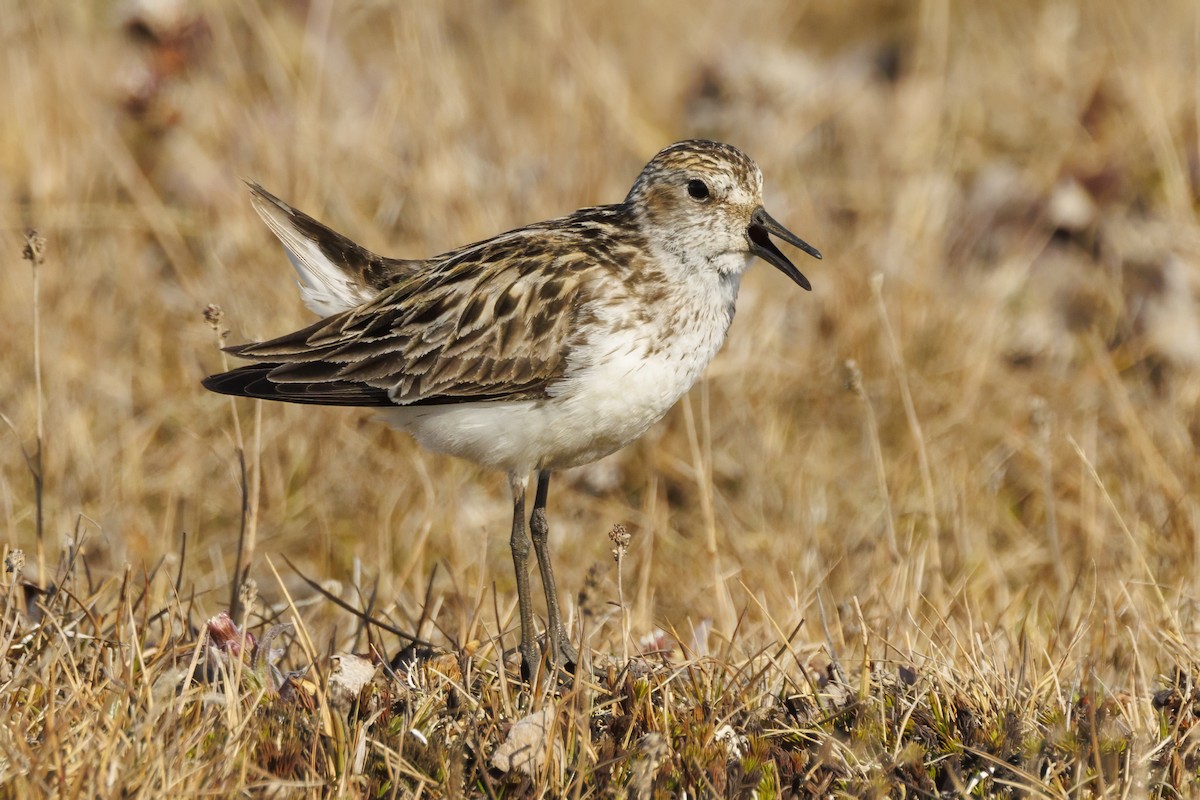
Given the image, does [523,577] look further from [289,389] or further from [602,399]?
[289,389]

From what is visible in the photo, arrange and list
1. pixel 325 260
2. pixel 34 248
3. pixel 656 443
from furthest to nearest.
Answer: pixel 656 443, pixel 325 260, pixel 34 248

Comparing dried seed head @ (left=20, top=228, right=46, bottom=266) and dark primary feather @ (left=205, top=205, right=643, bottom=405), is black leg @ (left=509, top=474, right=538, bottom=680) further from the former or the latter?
dried seed head @ (left=20, top=228, right=46, bottom=266)

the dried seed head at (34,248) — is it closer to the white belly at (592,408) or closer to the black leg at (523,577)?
the white belly at (592,408)

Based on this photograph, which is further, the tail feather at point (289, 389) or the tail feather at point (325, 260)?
the tail feather at point (325, 260)

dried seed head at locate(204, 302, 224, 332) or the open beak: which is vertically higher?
the open beak

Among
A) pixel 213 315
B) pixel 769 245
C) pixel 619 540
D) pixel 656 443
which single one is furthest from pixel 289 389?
pixel 656 443

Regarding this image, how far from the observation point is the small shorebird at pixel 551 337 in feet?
17.2

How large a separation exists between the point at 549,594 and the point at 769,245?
5.24ft

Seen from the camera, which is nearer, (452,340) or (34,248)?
(34,248)

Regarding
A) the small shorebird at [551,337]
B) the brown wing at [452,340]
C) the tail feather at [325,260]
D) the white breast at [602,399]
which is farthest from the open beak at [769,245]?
the tail feather at [325,260]

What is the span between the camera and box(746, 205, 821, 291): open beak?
5.42 m

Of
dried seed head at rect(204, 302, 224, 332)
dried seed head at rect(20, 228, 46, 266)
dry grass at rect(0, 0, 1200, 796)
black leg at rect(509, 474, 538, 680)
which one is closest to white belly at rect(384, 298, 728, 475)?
black leg at rect(509, 474, 538, 680)

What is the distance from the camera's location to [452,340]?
18.2ft

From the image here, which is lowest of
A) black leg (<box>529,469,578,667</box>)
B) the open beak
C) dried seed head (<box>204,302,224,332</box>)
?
black leg (<box>529,469,578,667</box>)
